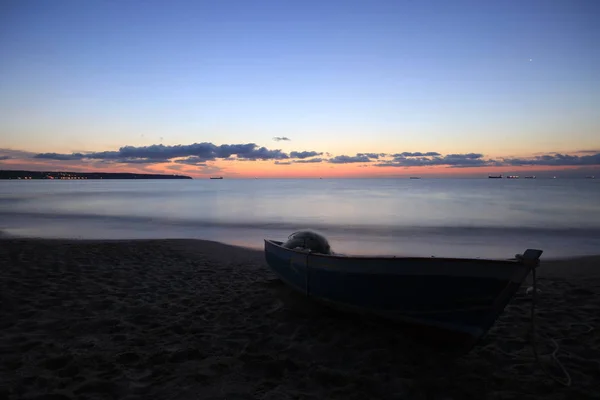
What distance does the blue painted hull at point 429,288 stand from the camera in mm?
5242

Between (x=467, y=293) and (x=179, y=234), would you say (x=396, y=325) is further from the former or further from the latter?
(x=179, y=234)

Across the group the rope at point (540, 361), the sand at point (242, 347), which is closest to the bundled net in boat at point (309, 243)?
the sand at point (242, 347)

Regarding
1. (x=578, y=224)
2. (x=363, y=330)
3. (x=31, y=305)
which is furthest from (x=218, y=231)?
(x=578, y=224)

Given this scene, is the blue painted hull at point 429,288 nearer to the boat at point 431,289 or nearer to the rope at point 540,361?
the boat at point 431,289

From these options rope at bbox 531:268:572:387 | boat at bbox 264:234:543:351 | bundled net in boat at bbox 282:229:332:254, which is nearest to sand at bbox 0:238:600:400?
rope at bbox 531:268:572:387

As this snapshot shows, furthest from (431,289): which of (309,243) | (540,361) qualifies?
(309,243)

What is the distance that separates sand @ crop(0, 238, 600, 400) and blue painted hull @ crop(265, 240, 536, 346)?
506 millimetres

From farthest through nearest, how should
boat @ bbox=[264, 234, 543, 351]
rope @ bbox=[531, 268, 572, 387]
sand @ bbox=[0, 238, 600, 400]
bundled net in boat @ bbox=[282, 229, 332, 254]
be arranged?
bundled net in boat @ bbox=[282, 229, 332, 254]
boat @ bbox=[264, 234, 543, 351]
rope @ bbox=[531, 268, 572, 387]
sand @ bbox=[0, 238, 600, 400]

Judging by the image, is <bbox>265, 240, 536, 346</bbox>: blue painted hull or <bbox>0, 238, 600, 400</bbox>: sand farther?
<bbox>265, 240, 536, 346</bbox>: blue painted hull

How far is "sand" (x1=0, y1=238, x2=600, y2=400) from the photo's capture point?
15.8 feet

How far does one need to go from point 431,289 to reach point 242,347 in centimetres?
330

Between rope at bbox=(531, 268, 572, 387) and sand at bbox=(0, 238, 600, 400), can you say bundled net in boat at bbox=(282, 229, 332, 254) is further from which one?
rope at bbox=(531, 268, 572, 387)

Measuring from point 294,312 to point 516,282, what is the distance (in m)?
4.41

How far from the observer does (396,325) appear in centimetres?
673
